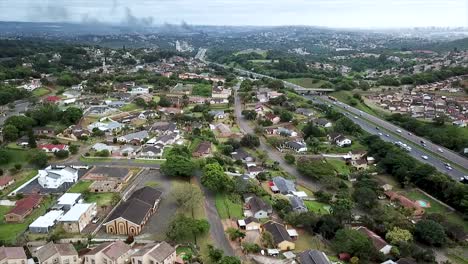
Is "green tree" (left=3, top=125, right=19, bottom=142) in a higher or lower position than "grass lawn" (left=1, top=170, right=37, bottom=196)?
higher

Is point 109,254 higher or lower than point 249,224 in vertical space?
higher

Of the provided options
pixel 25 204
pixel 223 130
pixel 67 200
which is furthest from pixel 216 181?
pixel 223 130

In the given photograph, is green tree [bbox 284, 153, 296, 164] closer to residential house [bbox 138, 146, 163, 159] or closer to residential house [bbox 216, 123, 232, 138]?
residential house [bbox 216, 123, 232, 138]

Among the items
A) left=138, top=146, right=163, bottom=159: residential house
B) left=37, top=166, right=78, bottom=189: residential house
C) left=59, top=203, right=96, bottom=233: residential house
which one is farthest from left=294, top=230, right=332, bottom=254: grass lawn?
left=37, top=166, right=78, bottom=189: residential house

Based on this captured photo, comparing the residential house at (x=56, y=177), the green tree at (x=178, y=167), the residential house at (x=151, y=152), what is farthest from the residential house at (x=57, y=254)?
the residential house at (x=151, y=152)

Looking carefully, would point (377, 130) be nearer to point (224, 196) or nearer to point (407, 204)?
point (407, 204)

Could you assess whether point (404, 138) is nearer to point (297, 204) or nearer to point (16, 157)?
point (297, 204)

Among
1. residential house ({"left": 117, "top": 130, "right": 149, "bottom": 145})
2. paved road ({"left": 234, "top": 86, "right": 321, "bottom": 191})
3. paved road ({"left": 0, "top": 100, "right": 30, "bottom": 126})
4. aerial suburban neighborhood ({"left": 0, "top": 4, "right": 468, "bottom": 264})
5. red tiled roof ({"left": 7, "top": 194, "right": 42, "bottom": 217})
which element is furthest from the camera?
paved road ({"left": 0, "top": 100, "right": 30, "bottom": 126})
